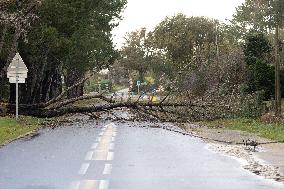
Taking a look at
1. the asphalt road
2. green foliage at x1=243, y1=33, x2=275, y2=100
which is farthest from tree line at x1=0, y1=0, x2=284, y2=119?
the asphalt road

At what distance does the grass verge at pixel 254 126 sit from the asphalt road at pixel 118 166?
383 cm

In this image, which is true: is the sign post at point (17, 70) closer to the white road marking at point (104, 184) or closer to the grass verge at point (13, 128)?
the grass verge at point (13, 128)


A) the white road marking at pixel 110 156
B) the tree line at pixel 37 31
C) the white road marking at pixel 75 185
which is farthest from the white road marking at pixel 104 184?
the tree line at pixel 37 31

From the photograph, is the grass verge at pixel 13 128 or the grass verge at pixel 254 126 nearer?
the grass verge at pixel 13 128

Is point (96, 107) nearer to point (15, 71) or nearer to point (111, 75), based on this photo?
point (15, 71)

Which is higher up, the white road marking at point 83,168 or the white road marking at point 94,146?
the white road marking at point 94,146

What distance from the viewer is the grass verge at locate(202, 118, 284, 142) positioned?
21.3 metres

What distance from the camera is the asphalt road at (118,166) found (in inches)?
385

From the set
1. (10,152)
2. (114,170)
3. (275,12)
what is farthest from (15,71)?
(275,12)

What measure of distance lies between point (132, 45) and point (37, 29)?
7618cm

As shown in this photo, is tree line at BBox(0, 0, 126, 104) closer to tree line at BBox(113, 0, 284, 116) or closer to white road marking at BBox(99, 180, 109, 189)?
tree line at BBox(113, 0, 284, 116)

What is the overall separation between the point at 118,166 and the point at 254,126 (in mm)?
14300

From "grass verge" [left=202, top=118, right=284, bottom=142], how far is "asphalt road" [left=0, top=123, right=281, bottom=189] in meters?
3.83

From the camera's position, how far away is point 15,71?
2669 cm
